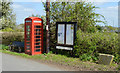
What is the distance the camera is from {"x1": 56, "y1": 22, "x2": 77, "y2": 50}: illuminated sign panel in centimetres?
1018

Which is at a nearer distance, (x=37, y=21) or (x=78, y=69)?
(x=78, y=69)

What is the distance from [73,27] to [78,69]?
11.5 feet

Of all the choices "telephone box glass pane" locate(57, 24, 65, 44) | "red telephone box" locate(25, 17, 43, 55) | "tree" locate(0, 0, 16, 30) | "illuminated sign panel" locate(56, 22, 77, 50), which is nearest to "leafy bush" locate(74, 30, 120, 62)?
"illuminated sign panel" locate(56, 22, 77, 50)

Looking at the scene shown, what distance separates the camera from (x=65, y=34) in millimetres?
10641

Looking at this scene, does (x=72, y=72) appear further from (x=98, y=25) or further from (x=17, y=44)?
(x=17, y=44)

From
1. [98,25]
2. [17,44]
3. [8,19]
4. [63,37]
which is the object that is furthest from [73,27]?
[8,19]

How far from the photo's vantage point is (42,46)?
11.4 m

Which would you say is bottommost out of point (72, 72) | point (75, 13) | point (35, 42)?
point (72, 72)

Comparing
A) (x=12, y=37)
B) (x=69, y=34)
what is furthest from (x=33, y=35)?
(x=12, y=37)

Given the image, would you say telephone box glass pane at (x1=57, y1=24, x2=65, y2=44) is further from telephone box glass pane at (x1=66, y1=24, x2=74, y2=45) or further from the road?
the road

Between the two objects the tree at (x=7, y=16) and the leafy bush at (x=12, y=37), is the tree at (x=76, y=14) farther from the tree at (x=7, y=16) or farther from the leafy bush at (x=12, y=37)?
the tree at (x=7, y=16)

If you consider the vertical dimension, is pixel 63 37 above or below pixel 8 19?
below

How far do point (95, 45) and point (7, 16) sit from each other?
22293mm

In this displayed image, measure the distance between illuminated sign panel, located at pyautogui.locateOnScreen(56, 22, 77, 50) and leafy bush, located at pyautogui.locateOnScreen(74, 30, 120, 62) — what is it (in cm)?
51
